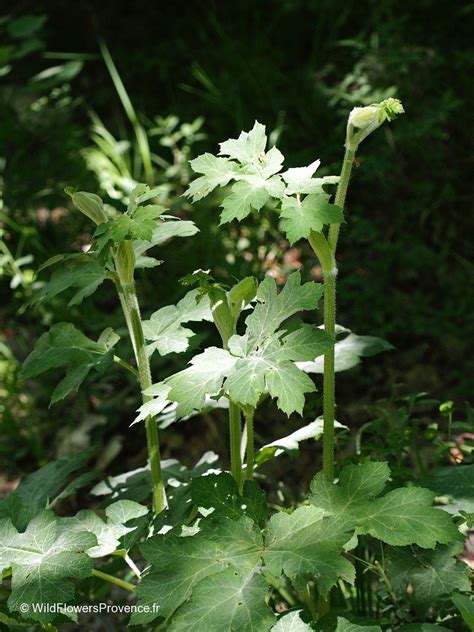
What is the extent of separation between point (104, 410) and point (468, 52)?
7.48 feet

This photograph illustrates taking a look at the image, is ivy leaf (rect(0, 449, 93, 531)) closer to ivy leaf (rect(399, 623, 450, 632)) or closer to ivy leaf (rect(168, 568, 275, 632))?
ivy leaf (rect(168, 568, 275, 632))

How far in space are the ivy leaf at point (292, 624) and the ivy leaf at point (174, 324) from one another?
1.66ft

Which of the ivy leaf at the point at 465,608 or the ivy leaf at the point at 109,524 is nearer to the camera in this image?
the ivy leaf at the point at 465,608

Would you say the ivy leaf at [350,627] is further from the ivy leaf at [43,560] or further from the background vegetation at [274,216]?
the background vegetation at [274,216]

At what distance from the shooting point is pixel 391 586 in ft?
4.45

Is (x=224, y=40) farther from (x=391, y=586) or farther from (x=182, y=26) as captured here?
(x=391, y=586)

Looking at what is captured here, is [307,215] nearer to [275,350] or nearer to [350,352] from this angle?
→ [275,350]

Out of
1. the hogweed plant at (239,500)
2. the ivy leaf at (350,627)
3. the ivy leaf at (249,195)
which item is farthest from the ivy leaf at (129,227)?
the ivy leaf at (350,627)

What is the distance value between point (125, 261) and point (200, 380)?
0.32 metres

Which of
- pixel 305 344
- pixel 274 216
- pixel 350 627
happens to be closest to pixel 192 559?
pixel 350 627

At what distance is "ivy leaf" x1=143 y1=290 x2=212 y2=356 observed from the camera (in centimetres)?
142

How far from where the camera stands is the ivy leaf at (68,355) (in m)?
1.36

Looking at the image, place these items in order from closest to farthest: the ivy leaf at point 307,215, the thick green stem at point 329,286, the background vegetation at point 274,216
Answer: the ivy leaf at point 307,215 → the thick green stem at point 329,286 → the background vegetation at point 274,216

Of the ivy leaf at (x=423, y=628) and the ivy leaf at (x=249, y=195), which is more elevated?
the ivy leaf at (x=249, y=195)
